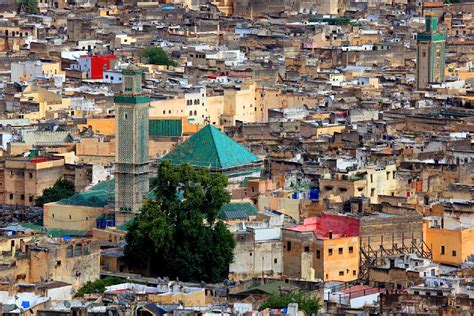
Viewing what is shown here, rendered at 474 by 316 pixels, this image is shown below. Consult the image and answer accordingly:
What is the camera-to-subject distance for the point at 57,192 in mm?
56688

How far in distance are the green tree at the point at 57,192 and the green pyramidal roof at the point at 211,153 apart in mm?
3331

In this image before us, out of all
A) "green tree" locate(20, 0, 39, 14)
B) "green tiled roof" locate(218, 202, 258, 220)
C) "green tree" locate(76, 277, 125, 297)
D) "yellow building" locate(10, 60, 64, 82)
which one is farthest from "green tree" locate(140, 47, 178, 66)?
"green tree" locate(76, 277, 125, 297)

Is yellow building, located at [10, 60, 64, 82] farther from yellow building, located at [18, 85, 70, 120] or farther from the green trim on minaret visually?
the green trim on minaret

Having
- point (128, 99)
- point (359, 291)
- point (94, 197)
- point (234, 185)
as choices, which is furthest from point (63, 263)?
point (234, 185)

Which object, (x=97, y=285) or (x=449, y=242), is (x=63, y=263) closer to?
(x=97, y=285)

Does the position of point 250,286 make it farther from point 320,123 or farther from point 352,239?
point 320,123

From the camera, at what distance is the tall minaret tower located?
51.7 metres

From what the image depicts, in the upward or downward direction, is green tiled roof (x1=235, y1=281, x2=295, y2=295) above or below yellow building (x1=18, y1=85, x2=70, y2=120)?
below

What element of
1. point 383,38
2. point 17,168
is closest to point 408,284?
point 17,168

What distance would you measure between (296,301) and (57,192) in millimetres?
17050

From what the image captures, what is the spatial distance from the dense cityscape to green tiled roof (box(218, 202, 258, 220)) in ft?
0.14

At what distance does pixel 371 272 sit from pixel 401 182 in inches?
377

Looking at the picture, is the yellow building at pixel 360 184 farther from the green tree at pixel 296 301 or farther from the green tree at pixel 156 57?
the green tree at pixel 156 57

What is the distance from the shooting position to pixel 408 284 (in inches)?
1706
